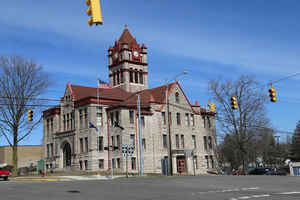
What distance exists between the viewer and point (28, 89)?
150 ft

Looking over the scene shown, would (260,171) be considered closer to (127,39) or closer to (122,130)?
(122,130)

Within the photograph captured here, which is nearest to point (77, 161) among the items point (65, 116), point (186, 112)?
point (65, 116)

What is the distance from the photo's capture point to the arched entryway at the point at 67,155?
5138 cm

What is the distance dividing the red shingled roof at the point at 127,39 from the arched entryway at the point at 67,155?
2620 centimetres

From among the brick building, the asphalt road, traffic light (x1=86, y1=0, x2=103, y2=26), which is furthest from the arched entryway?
traffic light (x1=86, y1=0, x2=103, y2=26)

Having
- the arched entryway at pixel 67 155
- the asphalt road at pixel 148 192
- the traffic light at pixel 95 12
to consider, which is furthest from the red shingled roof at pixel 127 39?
the traffic light at pixel 95 12

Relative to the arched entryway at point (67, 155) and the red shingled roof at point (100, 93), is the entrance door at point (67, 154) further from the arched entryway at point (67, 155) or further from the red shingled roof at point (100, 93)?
the red shingled roof at point (100, 93)

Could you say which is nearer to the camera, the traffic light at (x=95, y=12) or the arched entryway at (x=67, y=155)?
the traffic light at (x=95, y=12)

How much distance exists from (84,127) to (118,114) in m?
5.19

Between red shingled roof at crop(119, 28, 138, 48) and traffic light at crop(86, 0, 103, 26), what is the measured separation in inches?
2479

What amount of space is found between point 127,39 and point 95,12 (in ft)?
212

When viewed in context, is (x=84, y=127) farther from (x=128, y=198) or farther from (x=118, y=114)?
(x=128, y=198)

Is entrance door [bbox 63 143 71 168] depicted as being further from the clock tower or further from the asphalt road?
the asphalt road

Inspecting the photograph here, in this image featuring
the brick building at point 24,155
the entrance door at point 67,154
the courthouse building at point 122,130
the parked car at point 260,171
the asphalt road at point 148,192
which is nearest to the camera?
the asphalt road at point 148,192
